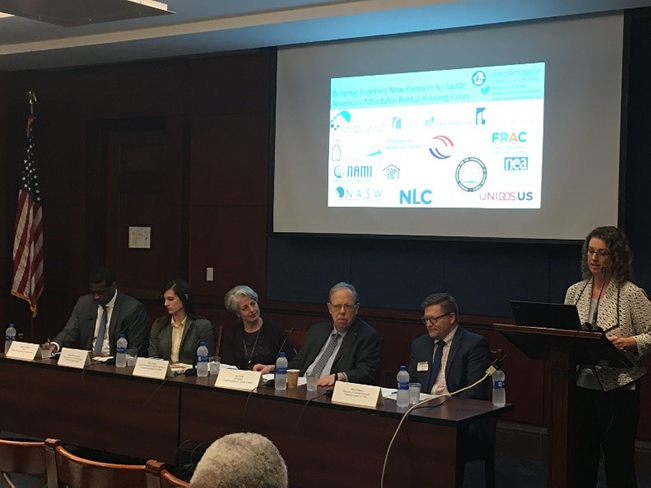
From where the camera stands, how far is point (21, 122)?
868 cm

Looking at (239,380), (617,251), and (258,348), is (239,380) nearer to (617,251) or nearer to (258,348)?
(258,348)

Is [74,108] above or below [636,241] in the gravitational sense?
above

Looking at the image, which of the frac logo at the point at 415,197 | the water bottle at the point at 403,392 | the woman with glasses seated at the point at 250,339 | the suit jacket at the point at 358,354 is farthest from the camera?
the frac logo at the point at 415,197

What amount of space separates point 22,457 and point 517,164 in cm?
392

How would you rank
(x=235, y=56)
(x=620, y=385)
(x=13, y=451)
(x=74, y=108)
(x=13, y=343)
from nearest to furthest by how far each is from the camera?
(x=13, y=451) < (x=620, y=385) < (x=13, y=343) < (x=235, y=56) < (x=74, y=108)

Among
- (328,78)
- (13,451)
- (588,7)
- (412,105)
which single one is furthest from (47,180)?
(13,451)

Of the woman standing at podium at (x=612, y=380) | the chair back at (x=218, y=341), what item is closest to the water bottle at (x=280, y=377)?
the woman standing at podium at (x=612, y=380)

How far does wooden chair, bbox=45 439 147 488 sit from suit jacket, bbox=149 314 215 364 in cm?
246

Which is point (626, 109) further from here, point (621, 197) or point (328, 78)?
point (328, 78)

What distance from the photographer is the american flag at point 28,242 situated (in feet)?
27.1

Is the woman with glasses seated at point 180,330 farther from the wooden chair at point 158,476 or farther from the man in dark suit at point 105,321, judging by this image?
the wooden chair at point 158,476

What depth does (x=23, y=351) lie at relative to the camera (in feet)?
17.5

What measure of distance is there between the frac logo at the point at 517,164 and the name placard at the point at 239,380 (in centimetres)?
252

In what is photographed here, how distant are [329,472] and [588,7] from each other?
3.29 metres
